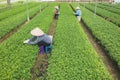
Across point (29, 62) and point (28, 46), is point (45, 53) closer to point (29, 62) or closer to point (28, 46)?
point (28, 46)

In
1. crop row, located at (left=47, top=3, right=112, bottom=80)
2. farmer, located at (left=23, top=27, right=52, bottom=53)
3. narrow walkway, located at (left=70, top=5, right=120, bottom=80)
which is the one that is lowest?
narrow walkway, located at (left=70, top=5, right=120, bottom=80)

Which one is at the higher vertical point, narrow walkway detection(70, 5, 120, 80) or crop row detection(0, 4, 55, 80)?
crop row detection(0, 4, 55, 80)

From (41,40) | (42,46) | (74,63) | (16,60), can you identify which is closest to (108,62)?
(74,63)

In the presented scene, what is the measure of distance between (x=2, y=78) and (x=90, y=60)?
10.6ft

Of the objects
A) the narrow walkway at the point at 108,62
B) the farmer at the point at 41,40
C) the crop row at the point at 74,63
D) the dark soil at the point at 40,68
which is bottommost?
the narrow walkway at the point at 108,62

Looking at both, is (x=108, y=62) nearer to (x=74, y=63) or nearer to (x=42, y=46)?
(x=74, y=63)

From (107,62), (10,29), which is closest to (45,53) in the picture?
(107,62)

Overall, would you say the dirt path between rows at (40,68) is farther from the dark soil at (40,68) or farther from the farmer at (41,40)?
the farmer at (41,40)

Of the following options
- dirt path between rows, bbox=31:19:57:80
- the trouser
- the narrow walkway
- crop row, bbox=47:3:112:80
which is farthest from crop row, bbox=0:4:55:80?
the narrow walkway

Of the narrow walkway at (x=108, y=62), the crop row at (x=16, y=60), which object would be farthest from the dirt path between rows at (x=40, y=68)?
the narrow walkway at (x=108, y=62)

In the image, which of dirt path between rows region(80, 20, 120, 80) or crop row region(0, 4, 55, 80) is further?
dirt path between rows region(80, 20, 120, 80)

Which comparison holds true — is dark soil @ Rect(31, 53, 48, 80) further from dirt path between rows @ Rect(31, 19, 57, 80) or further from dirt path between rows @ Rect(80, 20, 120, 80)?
dirt path between rows @ Rect(80, 20, 120, 80)

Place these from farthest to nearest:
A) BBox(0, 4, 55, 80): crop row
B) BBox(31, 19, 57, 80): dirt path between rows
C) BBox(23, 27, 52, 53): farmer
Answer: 1. BBox(23, 27, 52, 53): farmer
2. BBox(31, 19, 57, 80): dirt path between rows
3. BBox(0, 4, 55, 80): crop row

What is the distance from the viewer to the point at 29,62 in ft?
24.5
